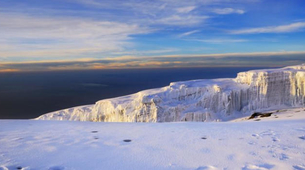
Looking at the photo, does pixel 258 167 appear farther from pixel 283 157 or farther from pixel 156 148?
pixel 156 148

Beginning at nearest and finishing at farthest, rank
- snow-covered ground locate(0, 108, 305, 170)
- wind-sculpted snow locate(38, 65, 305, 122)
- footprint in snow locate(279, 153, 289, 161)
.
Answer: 1. snow-covered ground locate(0, 108, 305, 170)
2. footprint in snow locate(279, 153, 289, 161)
3. wind-sculpted snow locate(38, 65, 305, 122)

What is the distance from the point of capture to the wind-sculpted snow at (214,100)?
1355 inches

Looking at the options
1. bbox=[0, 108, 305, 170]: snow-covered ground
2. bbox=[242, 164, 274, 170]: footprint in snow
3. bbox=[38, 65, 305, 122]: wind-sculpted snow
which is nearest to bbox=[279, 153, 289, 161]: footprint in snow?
bbox=[0, 108, 305, 170]: snow-covered ground

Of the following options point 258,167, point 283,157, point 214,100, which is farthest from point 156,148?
point 214,100

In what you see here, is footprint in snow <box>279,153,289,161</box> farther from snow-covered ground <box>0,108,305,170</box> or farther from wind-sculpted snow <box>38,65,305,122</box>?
wind-sculpted snow <box>38,65,305,122</box>

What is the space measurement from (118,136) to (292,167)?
13.4ft

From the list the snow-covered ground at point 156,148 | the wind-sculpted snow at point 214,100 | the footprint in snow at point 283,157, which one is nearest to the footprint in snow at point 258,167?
the snow-covered ground at point 156,148

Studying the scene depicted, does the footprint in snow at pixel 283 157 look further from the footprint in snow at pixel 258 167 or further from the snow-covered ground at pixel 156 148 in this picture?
the footprint in snow at pixel 258 167

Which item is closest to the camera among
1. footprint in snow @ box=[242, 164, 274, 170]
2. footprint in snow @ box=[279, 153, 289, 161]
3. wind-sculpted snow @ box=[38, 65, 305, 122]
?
footprint in snow @ box=[242, 164, 274, 170]

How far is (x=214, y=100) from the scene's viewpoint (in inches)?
1421

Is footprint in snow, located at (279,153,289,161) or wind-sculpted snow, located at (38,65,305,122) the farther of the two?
wind-sculpted snow, located at (38,65,305,122)

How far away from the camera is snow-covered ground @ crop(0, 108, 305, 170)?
4.41m

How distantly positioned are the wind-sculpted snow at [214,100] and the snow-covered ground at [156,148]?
27529 mm

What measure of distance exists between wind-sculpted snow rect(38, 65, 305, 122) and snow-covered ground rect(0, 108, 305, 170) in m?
27.5
